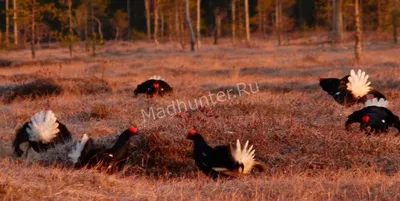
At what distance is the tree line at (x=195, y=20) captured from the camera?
129 feet

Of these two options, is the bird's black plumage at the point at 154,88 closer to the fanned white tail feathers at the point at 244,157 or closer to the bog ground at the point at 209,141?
the bog ground at the point at 209,141

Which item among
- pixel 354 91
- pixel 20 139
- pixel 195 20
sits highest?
pixel 195 20

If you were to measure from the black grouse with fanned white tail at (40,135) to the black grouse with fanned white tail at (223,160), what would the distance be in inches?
87.0

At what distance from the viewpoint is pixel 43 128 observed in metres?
8.66

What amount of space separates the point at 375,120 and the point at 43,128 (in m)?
4.42

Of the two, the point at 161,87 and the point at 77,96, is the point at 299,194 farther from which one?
the point at 77,96

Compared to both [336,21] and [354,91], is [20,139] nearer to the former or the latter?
[354,91]

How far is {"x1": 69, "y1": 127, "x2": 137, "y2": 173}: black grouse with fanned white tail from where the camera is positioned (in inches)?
292

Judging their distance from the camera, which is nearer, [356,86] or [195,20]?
[356,86]

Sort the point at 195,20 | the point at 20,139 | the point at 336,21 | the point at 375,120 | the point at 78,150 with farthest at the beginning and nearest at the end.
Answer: the point at 195,20, the point at 336,21, the point at 375,120, the point at 20,139, the point at 78,150

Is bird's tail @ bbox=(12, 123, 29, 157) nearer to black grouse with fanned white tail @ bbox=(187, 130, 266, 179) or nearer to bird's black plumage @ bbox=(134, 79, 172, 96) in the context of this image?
black grouse with fanned white tail @ bbox=(187, 130, 266, 179)

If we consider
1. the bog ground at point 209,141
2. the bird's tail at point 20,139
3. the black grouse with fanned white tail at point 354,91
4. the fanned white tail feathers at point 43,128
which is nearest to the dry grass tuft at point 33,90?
the bog ground at point 209,141

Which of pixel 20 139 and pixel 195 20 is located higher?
pixel 195 20

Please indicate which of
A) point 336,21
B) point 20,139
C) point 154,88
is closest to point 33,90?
point 154,88
